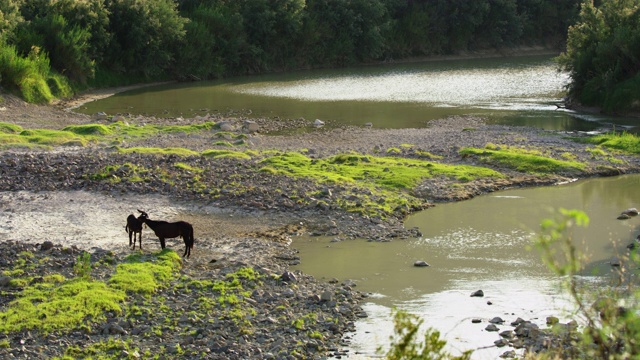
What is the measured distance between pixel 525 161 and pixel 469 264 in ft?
37.6

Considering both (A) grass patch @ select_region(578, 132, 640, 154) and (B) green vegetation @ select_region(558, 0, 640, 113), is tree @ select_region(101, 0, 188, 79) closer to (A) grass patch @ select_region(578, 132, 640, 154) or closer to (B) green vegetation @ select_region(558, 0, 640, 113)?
(B) green vegetation @ select_region(558, 0, 640, 113)

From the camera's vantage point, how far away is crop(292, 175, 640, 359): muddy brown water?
14.5m

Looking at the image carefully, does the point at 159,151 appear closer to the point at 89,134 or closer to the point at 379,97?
the point at 89,134

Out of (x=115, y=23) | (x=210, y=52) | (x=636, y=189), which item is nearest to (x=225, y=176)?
(x=636, y=189)

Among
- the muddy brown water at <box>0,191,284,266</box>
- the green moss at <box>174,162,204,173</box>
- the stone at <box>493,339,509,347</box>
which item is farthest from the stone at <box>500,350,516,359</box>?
the green moss at <box>174,162,204,173</box>

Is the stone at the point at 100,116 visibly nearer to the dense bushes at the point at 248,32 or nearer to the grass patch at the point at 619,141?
the dense bushes at the point at 248,32

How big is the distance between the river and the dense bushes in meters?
5.59

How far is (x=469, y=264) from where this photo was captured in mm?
18172

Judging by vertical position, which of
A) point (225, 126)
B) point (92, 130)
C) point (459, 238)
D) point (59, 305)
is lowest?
point (459, 238)

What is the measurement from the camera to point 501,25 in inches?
3501

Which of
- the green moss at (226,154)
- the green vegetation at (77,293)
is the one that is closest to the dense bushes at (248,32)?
the green moss at (226,154)

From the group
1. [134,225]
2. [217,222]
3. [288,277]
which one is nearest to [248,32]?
[217,222]

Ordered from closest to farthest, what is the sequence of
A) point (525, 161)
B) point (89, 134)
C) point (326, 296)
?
point (326, 296) → point (525, 161) → point (89, 134)

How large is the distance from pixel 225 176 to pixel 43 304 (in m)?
10.4
